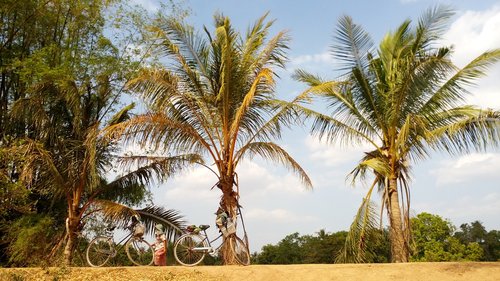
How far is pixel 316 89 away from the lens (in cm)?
1209

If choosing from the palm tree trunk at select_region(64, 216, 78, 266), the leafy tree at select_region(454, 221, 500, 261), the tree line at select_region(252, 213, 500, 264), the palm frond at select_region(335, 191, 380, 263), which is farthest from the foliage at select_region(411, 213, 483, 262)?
the palm tree trunk at select_region(64, 216, 78, 266)

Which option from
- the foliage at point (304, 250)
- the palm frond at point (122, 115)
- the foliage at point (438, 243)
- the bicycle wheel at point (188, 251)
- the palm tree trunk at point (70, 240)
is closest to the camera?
the bicycle wheel at point (188, 251)

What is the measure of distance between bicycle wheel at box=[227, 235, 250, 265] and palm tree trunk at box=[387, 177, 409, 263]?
12.4ft

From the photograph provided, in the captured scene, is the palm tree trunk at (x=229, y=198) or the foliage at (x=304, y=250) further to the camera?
the foliage at (x=304, y=250)

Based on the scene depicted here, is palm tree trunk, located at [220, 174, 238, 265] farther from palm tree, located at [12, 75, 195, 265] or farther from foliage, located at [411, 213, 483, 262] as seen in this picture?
foliage, located at [411, 213, 483, 262]

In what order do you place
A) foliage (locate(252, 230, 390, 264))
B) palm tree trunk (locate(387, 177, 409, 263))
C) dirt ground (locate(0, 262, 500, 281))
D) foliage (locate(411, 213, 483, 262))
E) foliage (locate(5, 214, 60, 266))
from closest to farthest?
dirt ground (locate(0, 262, 500, 281)), palm tree trunk (locate(387, 177, 409, 263)), foliage (locate(5, 214, 60, 266)), foliage (locate(411, 213, 483, 262)), foliage (locate(252, 230, 390, 264))

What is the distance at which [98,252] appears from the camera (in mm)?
10945

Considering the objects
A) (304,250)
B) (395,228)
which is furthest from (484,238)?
(395,228)

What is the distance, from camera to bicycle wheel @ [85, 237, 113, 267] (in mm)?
10898

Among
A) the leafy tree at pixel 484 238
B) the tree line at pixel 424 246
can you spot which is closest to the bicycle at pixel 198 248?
the tree line at pixel 424 246

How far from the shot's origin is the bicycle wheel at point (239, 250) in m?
10.8

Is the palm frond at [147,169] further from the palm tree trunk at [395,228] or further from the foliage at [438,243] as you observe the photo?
the foliage at [438,243]

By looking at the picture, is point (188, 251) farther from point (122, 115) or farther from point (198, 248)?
point (122, 115)

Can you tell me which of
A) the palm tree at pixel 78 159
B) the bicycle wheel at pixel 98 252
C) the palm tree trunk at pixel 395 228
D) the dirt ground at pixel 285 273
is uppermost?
the palm tree at pixel 78 159
